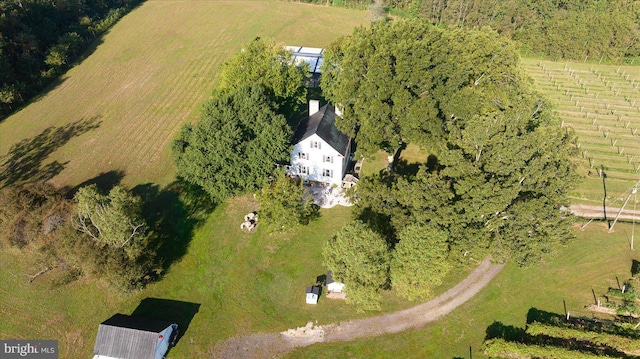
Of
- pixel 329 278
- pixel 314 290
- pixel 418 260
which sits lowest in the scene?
pixel 314 290

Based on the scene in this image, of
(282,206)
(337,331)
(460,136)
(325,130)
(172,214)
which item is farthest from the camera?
(325,130)

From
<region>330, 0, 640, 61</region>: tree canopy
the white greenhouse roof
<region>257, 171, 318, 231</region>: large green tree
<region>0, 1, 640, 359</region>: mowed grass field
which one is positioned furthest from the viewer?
<region>330, 0, 640, 61</region>: tree canopy

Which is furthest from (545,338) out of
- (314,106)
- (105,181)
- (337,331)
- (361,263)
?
(105,181)

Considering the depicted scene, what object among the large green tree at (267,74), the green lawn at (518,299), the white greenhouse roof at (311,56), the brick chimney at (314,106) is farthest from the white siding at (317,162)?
the white greenhouse roof at (311,56)

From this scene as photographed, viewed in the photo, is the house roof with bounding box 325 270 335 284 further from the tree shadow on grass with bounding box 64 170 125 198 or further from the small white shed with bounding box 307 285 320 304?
the tree shadow on grass with bounding box 64 170 125 198

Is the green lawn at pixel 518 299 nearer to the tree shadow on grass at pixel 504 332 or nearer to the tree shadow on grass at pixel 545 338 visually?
the tree shadow on grass at pixel 504 332

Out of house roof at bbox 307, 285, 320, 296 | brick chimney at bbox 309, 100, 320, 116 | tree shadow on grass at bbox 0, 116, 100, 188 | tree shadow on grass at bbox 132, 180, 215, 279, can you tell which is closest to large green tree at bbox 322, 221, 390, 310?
house roof at bbox 307, 285, 320, 296

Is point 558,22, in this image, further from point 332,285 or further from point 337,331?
point 337,331
